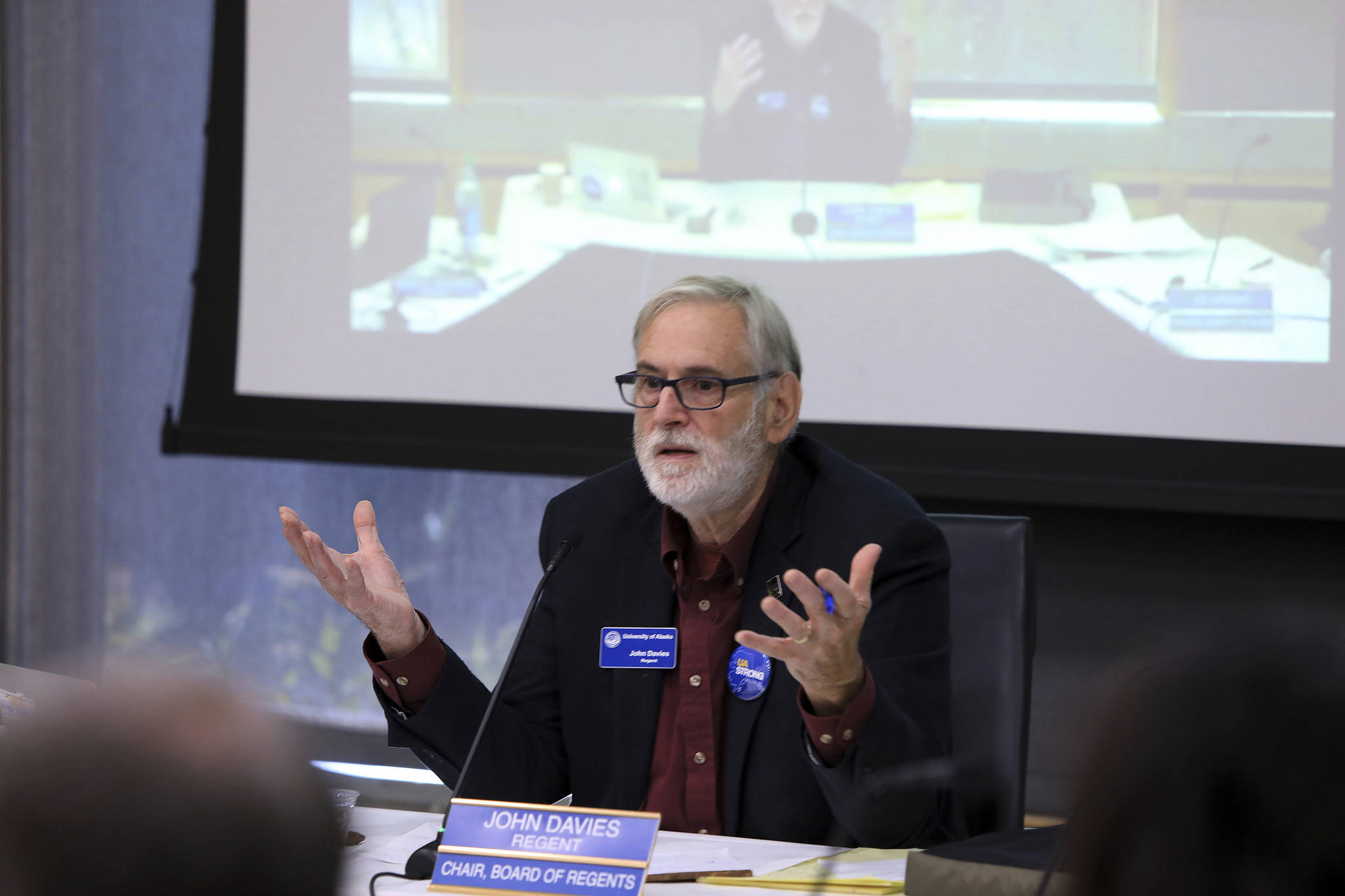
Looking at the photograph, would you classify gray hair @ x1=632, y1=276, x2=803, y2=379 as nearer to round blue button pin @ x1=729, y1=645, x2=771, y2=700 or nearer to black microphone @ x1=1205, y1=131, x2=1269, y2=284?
round blue button pin @ x1=729, y1=645, x2=771, y2=700

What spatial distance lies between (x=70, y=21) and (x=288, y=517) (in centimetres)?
315

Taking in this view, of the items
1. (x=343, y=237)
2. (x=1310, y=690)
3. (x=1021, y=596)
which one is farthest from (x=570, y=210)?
(x=1310, y=690)

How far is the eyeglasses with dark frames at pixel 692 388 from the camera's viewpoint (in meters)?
1.89

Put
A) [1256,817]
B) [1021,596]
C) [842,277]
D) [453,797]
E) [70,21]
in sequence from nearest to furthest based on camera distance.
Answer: [1256,817], [453,797], [1021,596], [842,277], [70,21]

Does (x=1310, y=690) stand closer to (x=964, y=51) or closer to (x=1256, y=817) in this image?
(x=1256, y=817)

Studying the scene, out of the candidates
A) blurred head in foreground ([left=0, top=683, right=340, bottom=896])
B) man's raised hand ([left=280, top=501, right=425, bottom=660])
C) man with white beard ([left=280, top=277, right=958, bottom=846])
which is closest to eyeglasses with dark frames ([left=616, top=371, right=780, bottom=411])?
man with white beard ([left=280, top=277, right=958, bottom=846])

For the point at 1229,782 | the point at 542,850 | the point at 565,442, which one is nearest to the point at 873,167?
the point at 565,442

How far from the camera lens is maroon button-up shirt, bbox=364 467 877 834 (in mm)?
1575

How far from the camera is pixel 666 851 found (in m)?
1.35

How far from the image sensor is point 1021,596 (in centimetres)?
177

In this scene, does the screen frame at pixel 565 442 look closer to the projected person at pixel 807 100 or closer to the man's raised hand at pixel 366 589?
the projected person at pixel 807 100

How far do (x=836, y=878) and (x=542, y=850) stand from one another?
31 centimetres

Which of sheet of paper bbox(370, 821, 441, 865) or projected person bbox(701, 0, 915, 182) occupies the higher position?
projected person bbox(701, 0, 915, 182)

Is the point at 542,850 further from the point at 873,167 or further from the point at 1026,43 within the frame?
the point at 1026,43
